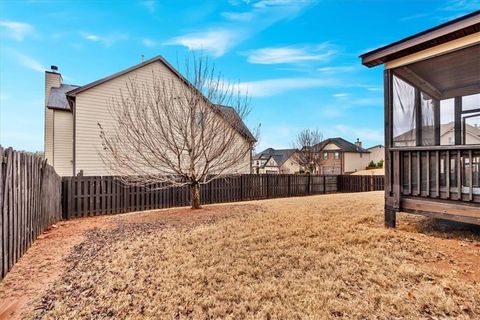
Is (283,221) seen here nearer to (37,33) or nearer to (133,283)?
(133,283)

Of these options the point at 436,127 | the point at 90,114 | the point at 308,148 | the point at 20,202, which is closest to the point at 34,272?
the point at 20,202

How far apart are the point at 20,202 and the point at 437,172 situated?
23.9ft

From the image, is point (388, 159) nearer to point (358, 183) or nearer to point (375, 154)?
point (358, 183)

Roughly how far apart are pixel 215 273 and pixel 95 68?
15690mm

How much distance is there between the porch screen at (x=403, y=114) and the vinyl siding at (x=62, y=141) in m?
17.2

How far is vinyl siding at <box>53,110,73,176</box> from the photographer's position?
1595 centimetres

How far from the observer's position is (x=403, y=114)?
5621 mm

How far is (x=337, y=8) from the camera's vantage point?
34.0ft

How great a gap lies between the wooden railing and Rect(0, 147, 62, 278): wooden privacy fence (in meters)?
6.70

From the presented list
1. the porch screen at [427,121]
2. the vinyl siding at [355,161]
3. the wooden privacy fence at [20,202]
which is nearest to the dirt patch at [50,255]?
the wooden privacy fence at [20,202]

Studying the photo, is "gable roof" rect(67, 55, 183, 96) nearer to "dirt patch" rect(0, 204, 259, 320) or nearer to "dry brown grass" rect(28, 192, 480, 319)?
"dirt patch" rect(0, 204, 259, 320)

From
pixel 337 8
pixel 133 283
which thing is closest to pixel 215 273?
pixel 133 283

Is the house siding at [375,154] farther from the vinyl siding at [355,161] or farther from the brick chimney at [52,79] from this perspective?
the brick chimney at [52,79]

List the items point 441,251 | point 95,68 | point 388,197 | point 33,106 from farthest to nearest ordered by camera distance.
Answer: point 33,106, point 95,68, point 388,197, point 441,251
